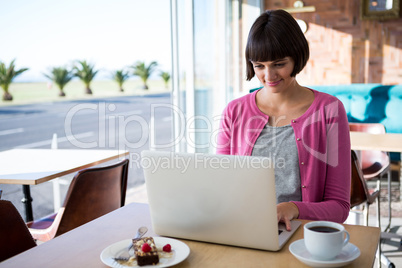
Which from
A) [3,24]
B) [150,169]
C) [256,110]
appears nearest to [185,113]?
[256,110]

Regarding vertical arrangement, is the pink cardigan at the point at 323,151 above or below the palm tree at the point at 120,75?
below

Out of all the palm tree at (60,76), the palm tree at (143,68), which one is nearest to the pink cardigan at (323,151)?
the palm tree at (60,76)

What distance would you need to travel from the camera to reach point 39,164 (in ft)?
7.67

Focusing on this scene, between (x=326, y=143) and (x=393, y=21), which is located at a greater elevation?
(x=393, y=21)

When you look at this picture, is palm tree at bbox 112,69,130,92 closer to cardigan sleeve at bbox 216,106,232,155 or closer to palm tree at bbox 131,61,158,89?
→ palm tree at bbox 131,61,158,89

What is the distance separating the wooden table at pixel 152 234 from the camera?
0.88 m

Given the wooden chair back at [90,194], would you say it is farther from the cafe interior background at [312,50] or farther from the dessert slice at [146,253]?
the cafe interior background at [312,50]

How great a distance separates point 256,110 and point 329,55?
4.91 meters

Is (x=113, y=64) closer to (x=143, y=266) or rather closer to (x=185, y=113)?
(x=185, y=113)

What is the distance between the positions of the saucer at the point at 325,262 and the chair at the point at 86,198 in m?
1.20

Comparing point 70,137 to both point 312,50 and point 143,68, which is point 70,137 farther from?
point 143,68

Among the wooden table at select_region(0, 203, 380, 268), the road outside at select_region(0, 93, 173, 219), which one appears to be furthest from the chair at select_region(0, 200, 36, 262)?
the road outside at select_region(0, 93, 173, 219)

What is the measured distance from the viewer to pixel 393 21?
5.60 metres

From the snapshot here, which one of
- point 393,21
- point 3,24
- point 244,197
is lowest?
point 244,197
